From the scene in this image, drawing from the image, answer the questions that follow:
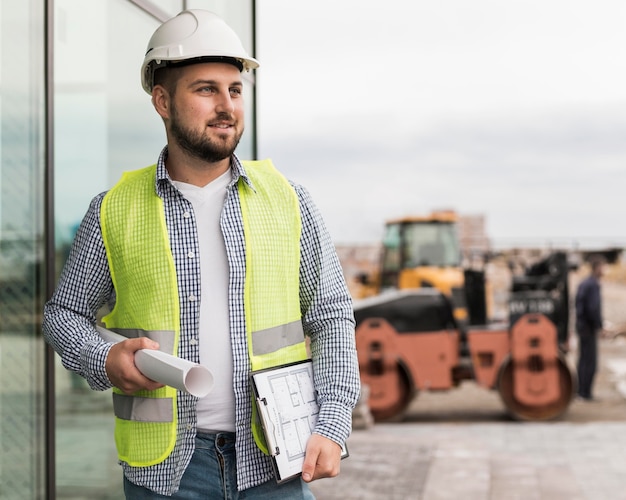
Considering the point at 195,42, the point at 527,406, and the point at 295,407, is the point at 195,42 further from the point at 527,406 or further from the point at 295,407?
the point at 527,406

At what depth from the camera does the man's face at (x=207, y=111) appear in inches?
76.5

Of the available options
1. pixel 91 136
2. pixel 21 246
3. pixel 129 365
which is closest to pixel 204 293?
pixel 129 365

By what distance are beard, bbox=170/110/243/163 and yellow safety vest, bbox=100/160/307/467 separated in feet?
0.36

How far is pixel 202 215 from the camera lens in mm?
1989

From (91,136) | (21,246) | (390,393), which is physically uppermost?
(91,136)

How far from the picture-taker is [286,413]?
6.21ft

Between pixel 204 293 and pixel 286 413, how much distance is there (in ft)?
0.95

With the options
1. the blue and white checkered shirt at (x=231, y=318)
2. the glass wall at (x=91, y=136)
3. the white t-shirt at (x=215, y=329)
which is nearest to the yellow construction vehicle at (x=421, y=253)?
the glass wall at (x=91, y=136)

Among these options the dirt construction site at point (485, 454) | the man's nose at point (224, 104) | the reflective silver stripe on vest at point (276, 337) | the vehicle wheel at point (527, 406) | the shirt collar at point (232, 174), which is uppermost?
the man's nose at point (224, 104)

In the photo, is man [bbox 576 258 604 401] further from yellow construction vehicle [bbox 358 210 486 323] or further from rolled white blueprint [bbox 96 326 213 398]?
rolled white blueprint [bbox 96 326 213 398]

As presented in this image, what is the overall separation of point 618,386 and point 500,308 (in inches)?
242

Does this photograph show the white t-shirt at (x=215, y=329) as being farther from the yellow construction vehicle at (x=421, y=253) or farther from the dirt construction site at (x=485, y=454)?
the yellow construction vehicle at (x=421, y=253)

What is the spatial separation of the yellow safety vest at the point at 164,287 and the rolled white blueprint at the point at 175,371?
0.12m

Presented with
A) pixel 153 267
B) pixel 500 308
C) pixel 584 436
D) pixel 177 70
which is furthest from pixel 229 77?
pixel 500 308
